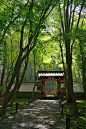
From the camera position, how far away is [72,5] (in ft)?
32.0

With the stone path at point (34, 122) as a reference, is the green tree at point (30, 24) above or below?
above

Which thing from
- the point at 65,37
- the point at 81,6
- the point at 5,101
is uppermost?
the point at 81,6

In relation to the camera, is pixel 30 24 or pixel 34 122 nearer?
pixel 34 122

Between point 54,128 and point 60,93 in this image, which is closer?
point 54,128

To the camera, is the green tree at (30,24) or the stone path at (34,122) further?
the green tree at (30,24)

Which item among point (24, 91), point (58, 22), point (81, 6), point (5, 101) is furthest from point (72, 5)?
point (24, 91)

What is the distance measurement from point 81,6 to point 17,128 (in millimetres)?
8661

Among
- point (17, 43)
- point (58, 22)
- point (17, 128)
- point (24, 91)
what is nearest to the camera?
point (17, 128)

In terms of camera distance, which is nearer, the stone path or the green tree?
the stone path

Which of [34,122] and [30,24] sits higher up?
[30,24]

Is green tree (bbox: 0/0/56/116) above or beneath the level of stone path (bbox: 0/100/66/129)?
above

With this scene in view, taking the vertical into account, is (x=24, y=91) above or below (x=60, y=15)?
below

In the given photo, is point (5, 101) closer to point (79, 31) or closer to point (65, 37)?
point (65, 37)

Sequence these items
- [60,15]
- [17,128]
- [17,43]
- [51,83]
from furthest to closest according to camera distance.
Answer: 1. [51,83]
2. [17,43]
3. [60,15]
4. [17,128]
